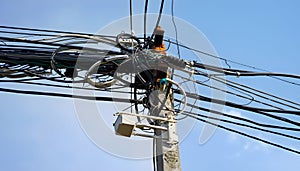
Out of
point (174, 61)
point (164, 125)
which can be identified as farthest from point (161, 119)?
point (174, 61)

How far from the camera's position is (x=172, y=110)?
199 inches

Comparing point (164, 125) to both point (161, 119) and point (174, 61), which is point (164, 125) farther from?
point (174, 61)

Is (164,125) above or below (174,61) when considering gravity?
below

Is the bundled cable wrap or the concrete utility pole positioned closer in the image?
the concrete utility pole

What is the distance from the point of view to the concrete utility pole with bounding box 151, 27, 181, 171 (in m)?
4.64

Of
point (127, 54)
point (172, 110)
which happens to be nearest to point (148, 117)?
point (172, 110)

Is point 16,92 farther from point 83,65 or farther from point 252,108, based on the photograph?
point 252,108

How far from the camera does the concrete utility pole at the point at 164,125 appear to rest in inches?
183

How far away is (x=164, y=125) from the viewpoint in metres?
4.93

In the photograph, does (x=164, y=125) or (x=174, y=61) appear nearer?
(x=164, y=125)

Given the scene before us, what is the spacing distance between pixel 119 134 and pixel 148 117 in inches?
14.9

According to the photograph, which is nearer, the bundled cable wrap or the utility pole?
the utility pole

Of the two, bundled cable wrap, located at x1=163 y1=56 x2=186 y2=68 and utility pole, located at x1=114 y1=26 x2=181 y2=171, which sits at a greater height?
bundled cable wrap, located at x1=163 y1=56 x2=186 y2=68

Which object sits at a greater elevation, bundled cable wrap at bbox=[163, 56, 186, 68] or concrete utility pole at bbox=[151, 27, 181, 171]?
bundled cable wrap at bbox=[163, 56, 186, 68]
